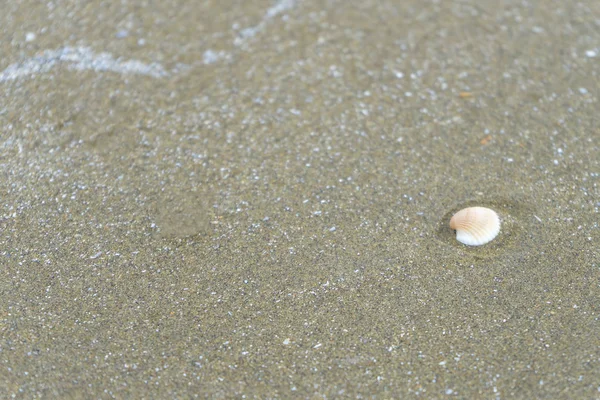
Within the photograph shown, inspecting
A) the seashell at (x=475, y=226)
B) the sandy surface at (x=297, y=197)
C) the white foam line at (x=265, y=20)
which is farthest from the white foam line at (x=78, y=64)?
the seashell at (x=475, y=226)

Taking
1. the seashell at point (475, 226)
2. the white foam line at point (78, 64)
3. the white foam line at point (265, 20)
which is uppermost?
the white foam line at point (78, 64)

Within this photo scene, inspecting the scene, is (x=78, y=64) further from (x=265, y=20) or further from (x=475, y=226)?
(x=475, y=226)

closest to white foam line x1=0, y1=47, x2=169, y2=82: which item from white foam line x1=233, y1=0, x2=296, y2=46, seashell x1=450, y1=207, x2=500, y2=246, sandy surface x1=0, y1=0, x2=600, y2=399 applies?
sandy surface x1=0, y1=0, x2=600, y2=399

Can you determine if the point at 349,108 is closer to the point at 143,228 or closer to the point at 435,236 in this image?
the point at 435,236

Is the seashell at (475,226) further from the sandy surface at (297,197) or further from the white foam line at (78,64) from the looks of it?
the white foam line at (78,64)

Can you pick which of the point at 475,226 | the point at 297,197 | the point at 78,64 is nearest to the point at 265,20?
the point at 78,64

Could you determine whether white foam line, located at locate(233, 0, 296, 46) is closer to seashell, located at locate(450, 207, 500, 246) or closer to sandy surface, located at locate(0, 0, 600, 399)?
sandy surface, located at locate(0, 0, 600, 399)
